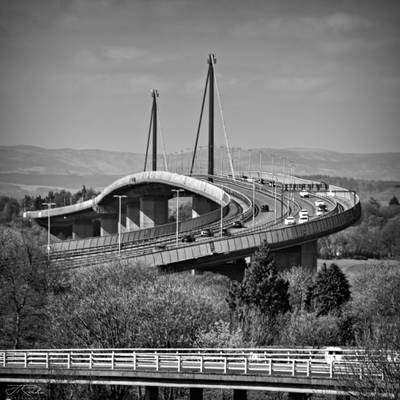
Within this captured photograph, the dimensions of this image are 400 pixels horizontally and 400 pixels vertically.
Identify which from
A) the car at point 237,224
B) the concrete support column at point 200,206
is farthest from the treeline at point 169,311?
the concrete support column at point 200,206

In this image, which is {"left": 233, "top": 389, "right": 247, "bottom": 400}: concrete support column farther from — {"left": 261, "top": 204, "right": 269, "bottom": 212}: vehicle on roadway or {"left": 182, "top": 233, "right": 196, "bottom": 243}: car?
{"left": 261, "top": 204, "right": 269, "bottom": 212}: vehicle on roadway

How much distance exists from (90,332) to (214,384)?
53.1 feet

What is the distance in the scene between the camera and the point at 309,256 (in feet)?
364

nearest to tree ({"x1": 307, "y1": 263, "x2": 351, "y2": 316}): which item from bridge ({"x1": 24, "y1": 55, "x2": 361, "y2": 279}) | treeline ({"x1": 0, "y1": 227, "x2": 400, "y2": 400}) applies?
treeline ({"x1": 0, "y1": 227, "x2": 400, "y2": 400})

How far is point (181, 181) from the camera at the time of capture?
154 metres

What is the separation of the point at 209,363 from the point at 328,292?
3672cm

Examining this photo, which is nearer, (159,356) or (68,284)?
(159,356)

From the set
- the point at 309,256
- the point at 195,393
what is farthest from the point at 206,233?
the point at 195,393

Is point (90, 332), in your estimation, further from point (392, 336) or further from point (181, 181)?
point (181, 181)

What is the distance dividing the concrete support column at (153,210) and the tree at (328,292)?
10043 cm

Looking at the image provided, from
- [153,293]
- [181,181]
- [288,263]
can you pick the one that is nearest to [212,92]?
[181,181]

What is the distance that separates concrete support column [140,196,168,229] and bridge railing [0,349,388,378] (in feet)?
426

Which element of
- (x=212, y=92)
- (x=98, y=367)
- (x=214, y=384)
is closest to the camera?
(x=214, y=384)

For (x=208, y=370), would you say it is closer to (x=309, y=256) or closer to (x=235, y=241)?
(x=235, y=241)
